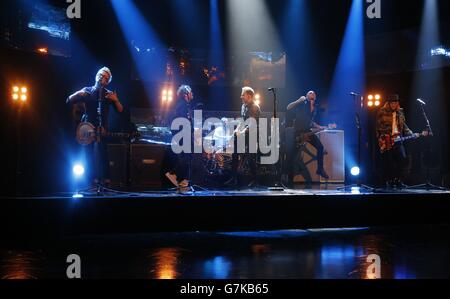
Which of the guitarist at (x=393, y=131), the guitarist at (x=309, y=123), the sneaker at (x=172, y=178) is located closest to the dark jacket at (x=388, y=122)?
the guitarist at (x=393, y=131)

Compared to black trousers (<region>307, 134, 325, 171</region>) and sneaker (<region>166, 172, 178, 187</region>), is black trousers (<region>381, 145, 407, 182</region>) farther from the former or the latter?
sneaker (<region>166, 172, 178, 187</region>)

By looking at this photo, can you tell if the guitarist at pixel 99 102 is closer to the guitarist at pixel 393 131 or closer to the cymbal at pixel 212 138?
the cymbal at pixel 212 138

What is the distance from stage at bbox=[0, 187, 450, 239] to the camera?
209 inches

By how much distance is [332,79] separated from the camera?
12.0 metres

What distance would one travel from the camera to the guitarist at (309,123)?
908 centimetres

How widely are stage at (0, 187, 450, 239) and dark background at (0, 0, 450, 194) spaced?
3.31m

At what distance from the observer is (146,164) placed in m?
9.09

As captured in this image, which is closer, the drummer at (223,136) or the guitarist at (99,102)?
the guitarist at (99,102)

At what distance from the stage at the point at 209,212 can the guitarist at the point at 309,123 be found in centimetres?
272

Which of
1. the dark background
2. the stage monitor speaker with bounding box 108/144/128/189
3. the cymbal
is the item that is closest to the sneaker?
the cymbal

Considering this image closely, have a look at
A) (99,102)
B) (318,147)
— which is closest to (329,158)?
(318,147)

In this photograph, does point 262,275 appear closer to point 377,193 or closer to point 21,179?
point 377,193

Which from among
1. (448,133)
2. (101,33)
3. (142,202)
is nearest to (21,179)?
(101,33)
